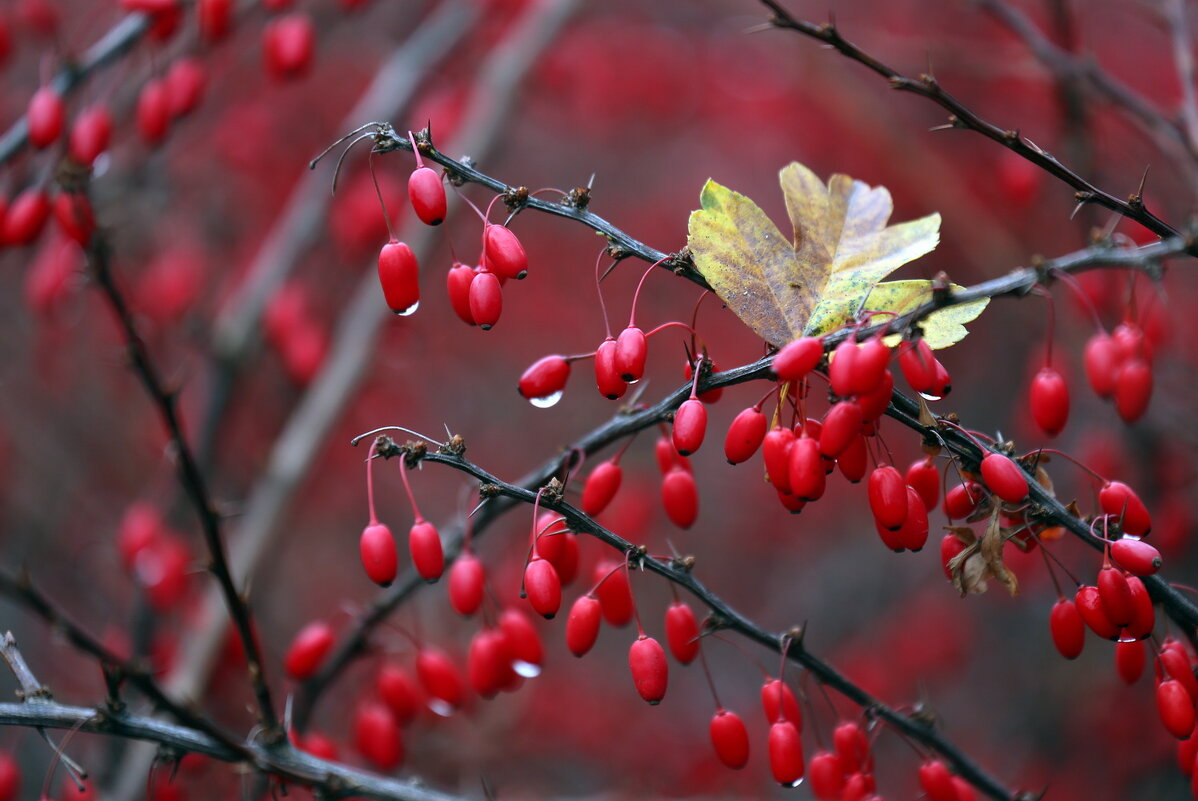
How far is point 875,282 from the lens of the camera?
1.24 meters

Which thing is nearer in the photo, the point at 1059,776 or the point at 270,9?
the point at 270,9

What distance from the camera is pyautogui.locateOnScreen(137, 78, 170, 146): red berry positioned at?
8.14 feet

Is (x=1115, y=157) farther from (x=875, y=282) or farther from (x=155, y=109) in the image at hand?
(x=155, y=109)

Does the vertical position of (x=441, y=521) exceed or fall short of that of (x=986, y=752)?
it exceeds it

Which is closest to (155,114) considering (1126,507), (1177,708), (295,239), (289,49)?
(289,49)

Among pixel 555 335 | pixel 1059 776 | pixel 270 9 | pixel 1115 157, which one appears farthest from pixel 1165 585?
pixel 555 335

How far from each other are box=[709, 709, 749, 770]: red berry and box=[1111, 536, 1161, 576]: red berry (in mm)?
568

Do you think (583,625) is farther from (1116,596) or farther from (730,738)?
(1116,596)

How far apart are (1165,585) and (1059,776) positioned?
9.15ft

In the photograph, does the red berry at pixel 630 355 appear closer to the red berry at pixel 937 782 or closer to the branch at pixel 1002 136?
the branch at pixel 1002 136

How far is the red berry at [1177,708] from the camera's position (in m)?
1.20

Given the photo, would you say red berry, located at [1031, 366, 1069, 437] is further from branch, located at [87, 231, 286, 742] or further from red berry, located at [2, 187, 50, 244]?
red berry, located at [2, 187, 50, 244]

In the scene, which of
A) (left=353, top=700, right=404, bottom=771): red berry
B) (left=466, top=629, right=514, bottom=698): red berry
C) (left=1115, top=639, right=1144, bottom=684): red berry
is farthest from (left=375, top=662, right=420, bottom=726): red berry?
(left=1115, top=639, right=1144, bottom=684): red berry

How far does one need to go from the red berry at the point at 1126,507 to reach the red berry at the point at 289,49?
2355 mm
